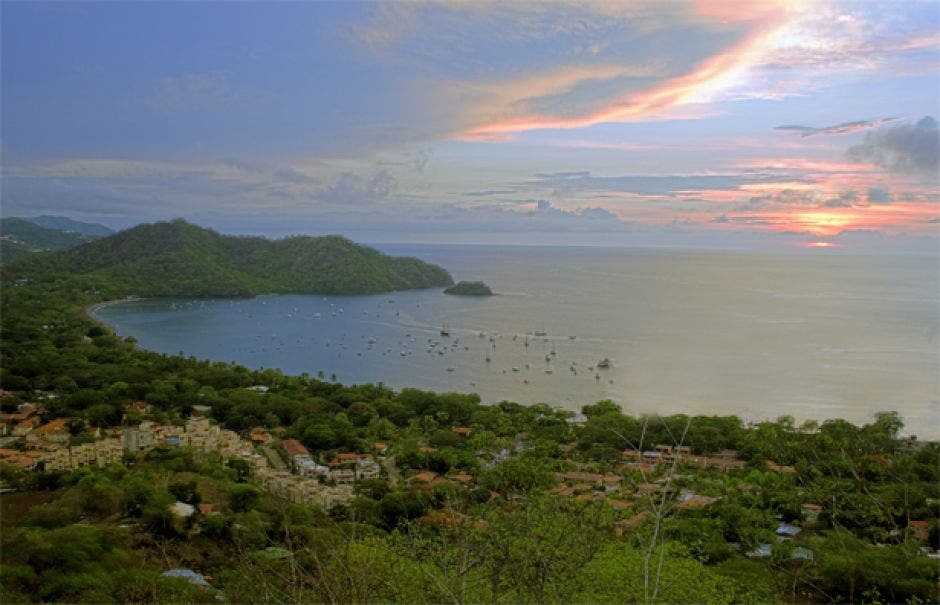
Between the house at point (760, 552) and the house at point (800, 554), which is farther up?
the house at point (800, 554)

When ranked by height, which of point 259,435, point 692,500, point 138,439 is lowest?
point 259,435

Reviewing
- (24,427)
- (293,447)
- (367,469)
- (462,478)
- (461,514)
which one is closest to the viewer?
(461,514)

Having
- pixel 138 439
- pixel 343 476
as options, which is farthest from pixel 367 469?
pixel 138 439

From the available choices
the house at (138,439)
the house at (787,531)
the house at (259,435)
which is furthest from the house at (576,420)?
the house at (138,439)

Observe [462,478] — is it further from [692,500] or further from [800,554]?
[800,554]

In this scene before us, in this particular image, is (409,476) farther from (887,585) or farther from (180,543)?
(887,585)

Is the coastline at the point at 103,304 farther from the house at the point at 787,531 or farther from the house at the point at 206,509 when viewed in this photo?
the house at the point at 787,531

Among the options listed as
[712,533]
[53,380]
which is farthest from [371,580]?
[53,380]

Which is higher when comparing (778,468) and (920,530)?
(920,530)
